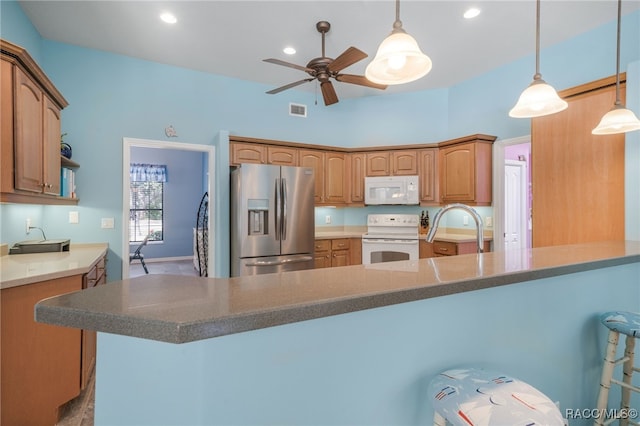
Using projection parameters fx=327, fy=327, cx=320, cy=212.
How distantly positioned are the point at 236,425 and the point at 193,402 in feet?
0.40

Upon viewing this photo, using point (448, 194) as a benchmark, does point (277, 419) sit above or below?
below

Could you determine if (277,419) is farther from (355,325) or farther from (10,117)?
(10,117)

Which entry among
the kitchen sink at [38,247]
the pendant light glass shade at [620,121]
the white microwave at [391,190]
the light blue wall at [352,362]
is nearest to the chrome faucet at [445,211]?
the light blue wall at [352,362]

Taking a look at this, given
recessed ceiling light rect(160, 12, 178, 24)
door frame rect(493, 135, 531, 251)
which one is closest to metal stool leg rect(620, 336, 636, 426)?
door frame rect(493, 135, 531, 251)

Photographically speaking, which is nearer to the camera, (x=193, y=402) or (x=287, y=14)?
(x=193, y=402)

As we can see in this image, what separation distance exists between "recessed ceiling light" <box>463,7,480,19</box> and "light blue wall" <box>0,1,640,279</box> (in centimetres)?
121

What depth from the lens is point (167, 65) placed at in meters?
3.86

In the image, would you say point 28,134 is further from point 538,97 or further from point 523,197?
point 523,197

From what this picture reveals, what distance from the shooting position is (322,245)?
4.39 meters

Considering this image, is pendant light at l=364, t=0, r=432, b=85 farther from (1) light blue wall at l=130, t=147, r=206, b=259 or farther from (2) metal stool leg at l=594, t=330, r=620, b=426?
(1) light blue wall at l=130, t=147, r=206, b=259

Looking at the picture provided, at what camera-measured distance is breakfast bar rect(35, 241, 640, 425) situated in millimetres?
724

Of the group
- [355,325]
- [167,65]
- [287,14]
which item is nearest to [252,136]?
[167,65]

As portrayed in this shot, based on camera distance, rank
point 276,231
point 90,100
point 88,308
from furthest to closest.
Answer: point 276,231 < point 90,100 < point 88,308

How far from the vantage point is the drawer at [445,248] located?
3883 millimetres
